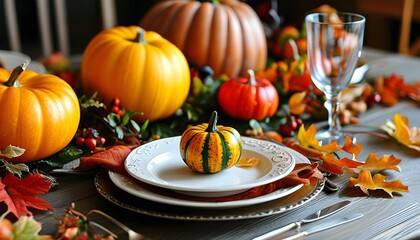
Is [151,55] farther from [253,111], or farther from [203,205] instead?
[203,205]

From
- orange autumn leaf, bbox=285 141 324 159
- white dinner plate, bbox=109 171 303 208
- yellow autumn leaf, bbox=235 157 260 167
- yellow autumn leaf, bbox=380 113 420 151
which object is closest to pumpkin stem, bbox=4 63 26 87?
white dinner plate, bbox=109 171 303 208

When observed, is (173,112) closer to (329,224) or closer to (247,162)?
(247,162)

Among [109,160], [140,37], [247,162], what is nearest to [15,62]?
[140,37]

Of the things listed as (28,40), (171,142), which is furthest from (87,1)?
(171,142)

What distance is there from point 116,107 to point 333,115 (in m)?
0.39

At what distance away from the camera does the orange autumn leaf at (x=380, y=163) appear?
94 centimetres

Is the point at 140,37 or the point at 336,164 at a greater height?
the point at 140,37

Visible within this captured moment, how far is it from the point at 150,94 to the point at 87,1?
8.32ft

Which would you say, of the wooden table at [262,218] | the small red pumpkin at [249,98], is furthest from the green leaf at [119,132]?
the small red pumpkin at [249,98]

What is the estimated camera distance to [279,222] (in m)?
0.78

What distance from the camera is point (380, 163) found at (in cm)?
95

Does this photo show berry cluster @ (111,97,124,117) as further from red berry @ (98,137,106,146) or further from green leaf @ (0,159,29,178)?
green leaf @ (0,159,29,178)

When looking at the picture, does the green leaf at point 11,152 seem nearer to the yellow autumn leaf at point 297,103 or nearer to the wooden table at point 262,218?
the wooden table at point 262,218

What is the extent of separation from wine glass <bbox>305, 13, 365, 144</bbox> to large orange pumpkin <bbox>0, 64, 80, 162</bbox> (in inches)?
16.9
